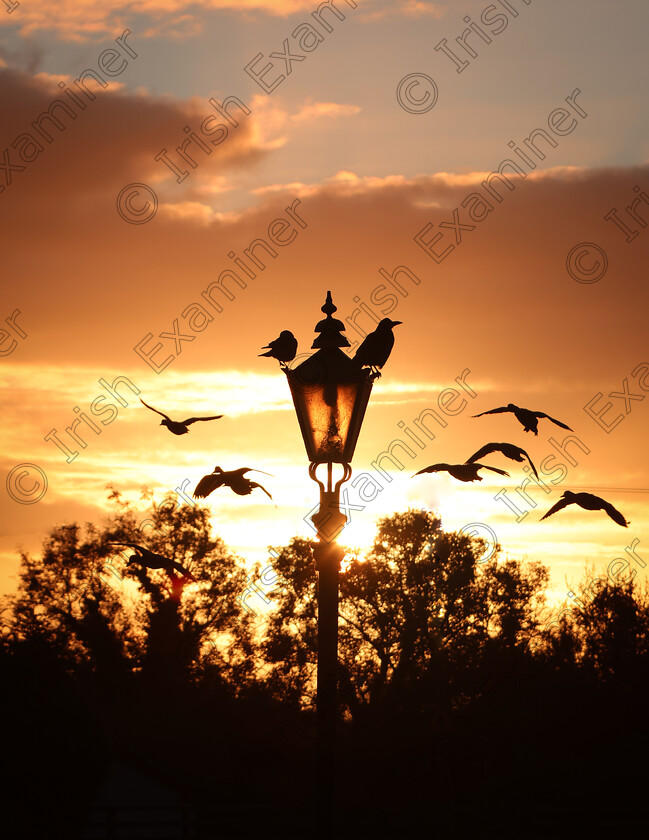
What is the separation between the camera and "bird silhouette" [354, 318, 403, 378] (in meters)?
5.91

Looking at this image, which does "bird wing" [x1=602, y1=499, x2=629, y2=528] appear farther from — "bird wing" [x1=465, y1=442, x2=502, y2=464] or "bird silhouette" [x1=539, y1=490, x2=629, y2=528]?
"bird wing" [x1=465, y1=442, x2=502, y2=464]

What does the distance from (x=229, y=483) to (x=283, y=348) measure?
0.97 metres

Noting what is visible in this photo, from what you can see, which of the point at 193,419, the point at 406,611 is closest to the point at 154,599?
the point at 406,611

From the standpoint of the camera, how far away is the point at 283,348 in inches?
240

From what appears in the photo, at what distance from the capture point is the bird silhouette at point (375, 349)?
5906 millimetres

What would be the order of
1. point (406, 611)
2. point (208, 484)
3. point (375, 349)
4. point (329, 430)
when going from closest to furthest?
1. point (329, 430)
2. point (375, 349)
3. point (208, 484)
4. point (406, 611)

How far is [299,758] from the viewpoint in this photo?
2936 cm

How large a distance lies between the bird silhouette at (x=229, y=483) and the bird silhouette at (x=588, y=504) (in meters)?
1.92

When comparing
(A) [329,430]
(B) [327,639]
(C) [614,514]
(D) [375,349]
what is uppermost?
(D) [375,349]

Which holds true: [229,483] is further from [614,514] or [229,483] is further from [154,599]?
[154,599]

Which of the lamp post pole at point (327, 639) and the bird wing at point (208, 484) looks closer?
the lamp post pole at point (327, 639)

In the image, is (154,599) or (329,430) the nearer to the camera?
(329,430)

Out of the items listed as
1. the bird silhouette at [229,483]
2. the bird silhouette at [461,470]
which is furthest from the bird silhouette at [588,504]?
the bird silhouette at [229,483]

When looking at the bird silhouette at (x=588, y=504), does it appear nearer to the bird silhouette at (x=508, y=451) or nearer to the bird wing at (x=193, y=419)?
the bird silhouette at (x=508, y=451)
